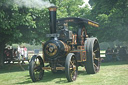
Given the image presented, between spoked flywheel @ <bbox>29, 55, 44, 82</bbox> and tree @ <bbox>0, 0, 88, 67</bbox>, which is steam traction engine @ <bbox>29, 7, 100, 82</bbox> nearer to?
spoked flywheel @ <bbox>29, 55, 44, 82</bbox>

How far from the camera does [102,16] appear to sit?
18922mm

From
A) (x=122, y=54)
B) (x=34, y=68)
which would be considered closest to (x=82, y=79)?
(x=34, y=68)

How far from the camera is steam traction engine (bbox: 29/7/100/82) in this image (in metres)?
8.69

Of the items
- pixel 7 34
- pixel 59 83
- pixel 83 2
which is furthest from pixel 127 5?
pixel 83 2

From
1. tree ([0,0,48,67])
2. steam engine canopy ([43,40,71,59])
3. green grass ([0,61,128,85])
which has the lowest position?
green grass ([0,61,128,85])

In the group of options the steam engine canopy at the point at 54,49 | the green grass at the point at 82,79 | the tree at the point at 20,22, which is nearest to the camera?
the green grass at the point at 82,79

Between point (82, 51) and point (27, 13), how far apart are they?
18.7 feet

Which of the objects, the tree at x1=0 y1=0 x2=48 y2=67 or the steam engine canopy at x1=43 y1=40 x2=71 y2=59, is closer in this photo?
the steam engine canopy at x1=43 y1=40 x2=71 y2=59

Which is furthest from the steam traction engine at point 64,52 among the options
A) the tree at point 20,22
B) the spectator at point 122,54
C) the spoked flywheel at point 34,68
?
the spectator at point 122,54

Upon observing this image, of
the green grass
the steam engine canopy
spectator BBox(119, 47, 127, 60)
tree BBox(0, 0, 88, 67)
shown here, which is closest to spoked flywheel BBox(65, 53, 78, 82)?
the green grass

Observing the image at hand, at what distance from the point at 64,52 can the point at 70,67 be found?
907mm

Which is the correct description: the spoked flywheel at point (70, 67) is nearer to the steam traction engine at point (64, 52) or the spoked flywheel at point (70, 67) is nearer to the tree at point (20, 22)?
the steam traction engine at point (64, 52)

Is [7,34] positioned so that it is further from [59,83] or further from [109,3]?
[109,3]

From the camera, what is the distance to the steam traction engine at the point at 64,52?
8688 millimetres
